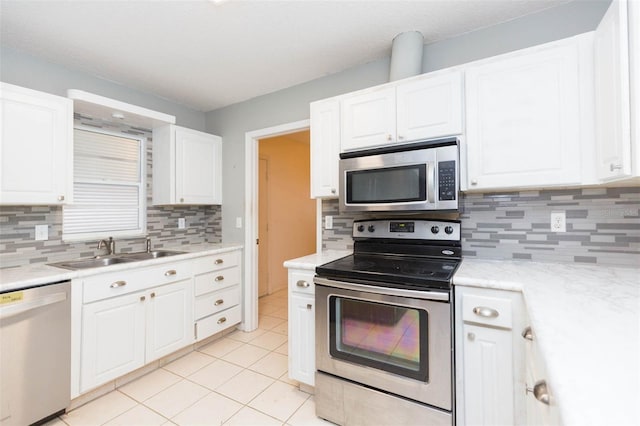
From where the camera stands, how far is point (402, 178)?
1.85 meters

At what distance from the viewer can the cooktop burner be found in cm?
150

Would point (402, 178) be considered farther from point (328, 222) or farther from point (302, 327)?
point (302, 327)

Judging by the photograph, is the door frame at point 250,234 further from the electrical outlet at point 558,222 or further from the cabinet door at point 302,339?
the electrical outlet at point 558,222

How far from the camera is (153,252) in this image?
2801 millimetres

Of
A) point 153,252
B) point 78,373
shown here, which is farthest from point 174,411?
point 153,252

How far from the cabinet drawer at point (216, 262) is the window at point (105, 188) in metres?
0.78

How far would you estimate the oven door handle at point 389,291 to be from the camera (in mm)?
1384

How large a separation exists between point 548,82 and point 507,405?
1634 millimetres

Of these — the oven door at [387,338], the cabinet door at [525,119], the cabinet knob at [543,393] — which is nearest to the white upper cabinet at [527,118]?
the cabinet door at [525,119]

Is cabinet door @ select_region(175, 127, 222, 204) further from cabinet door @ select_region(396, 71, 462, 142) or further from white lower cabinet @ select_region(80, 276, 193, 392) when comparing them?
cabinet door @ select_region(396, 71, 462, 142)

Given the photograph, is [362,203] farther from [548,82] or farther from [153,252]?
[153,252]

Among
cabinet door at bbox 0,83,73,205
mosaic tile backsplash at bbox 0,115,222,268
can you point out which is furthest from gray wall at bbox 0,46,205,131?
cabinet door at bbox 0,83,73,205

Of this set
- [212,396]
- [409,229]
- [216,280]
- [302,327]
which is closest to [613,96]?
[409,229]

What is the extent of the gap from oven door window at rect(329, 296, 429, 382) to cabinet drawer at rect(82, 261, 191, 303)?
1.48 meters
